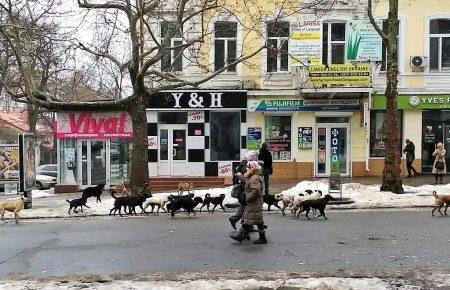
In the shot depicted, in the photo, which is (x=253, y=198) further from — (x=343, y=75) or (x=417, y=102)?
(x=417, y=102)

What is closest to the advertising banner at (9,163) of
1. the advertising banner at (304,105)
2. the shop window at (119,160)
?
the shop window at (119,160)

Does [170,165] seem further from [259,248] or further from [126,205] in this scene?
[259,248]

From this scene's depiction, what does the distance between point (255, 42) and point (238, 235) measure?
15735 millimetres

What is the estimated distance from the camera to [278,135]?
2500 cm

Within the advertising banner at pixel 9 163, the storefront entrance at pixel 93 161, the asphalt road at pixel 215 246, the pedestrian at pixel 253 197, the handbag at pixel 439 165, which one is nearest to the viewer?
the asphalt road at pixel 215 246

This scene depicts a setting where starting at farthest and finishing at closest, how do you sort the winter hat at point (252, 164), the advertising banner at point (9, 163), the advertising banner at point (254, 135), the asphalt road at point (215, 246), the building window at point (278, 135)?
the building window at point (278, 135) < the advertising banner at point (254, 135) < the advertising banner at point (9, 163) < the winter hat at point (252, 164) < the asphalt road at point (215, 246)

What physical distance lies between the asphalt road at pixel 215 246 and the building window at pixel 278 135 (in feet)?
35.3

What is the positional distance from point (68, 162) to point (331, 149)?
11.8m

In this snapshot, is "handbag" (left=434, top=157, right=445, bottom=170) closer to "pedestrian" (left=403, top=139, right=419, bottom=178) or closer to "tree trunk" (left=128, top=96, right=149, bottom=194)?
"pedestrian" (left=403, top=139, right=419, bottom=178)

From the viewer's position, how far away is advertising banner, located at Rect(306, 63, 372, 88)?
23.2 m

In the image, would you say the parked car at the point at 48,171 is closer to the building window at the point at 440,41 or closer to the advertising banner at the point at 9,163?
the advertising banner at the point at 9,163

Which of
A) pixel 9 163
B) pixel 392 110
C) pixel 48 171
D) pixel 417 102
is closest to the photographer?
pixel 392 110

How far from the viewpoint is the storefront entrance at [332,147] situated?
24.9m

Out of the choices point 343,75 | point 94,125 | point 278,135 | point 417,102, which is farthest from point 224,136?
point 417,102
